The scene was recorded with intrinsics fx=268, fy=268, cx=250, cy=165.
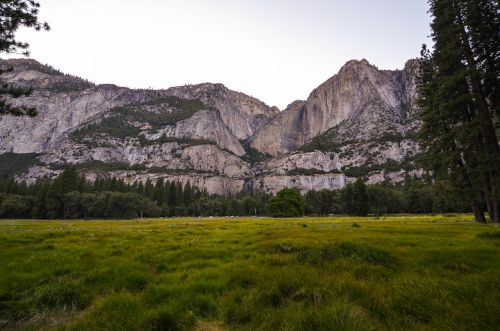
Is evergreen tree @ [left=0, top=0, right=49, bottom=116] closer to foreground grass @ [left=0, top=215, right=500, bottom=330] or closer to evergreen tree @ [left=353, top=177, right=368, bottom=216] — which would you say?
foreground grass @ [left=0, top=215, right=500, bottom=330]

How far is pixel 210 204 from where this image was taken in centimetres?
15175

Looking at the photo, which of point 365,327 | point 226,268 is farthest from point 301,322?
point 226,268

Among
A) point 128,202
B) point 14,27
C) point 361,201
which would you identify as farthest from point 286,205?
point 14,27

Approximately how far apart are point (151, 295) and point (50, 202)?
4475 inches

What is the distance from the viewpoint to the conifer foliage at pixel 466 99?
2289 cm

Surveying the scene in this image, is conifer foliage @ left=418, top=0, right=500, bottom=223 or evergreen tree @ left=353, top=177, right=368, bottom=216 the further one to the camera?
evergreen tree @ left=353, top=177, right=368, bottom=216

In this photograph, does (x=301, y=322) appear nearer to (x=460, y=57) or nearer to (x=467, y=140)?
(x=467, y=140)

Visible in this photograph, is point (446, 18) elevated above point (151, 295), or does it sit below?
above

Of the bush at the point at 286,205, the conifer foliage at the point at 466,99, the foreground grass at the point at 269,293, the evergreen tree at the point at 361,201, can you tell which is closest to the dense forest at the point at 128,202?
the evergreen tree at the point at 361,201

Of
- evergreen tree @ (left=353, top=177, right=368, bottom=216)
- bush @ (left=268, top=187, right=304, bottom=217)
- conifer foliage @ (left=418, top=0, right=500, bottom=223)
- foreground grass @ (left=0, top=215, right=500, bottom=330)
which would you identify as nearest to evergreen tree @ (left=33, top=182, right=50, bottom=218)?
bush @ (left=268, top=187, right=304, bottom=217)

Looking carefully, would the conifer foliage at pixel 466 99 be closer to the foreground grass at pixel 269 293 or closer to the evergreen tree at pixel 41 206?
the foreground grass at pixel 269 293

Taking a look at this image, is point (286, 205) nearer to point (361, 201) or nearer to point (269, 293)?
point (361, 201)

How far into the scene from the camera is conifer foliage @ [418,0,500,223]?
75.1 ft

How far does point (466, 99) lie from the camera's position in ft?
82.8
